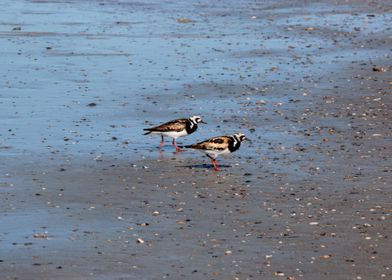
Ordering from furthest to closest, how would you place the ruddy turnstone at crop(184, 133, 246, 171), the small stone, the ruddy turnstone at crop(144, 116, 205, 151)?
the ruddy turnstone at crop(144, 116, 205, 151) < the ruddy turnstone at crop(184, 133, 246, 171) < the small stone

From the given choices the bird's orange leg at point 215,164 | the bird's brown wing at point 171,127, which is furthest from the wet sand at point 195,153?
the bird's brown wing at point 171,127

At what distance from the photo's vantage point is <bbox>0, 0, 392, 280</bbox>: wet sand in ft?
41.9

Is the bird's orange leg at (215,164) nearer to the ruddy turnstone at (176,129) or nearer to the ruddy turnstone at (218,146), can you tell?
the ruddy turnstone at (218,146)

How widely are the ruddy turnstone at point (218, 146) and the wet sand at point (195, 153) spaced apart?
0.96 feet

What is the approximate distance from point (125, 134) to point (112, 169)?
2538mm

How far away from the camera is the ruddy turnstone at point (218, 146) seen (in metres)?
17.2

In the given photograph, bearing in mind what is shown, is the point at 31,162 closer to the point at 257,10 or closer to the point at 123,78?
the point at 123,78

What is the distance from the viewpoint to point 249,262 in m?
12.4

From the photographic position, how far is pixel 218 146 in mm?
17234

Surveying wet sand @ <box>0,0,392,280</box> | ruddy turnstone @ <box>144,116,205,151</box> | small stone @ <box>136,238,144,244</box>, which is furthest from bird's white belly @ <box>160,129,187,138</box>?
small stone @ <box>136,238,144,244</box>

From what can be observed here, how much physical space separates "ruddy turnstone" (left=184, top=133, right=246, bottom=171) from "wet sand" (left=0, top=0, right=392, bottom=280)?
29cm

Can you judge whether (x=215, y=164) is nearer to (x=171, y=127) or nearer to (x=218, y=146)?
(x=218, y=146)

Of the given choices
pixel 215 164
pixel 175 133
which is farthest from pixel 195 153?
pixel 215 164

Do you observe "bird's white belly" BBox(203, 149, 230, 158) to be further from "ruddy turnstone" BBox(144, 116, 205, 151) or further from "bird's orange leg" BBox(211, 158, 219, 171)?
"ruddy turnstone" BBox(144, 116, 205, 151)
